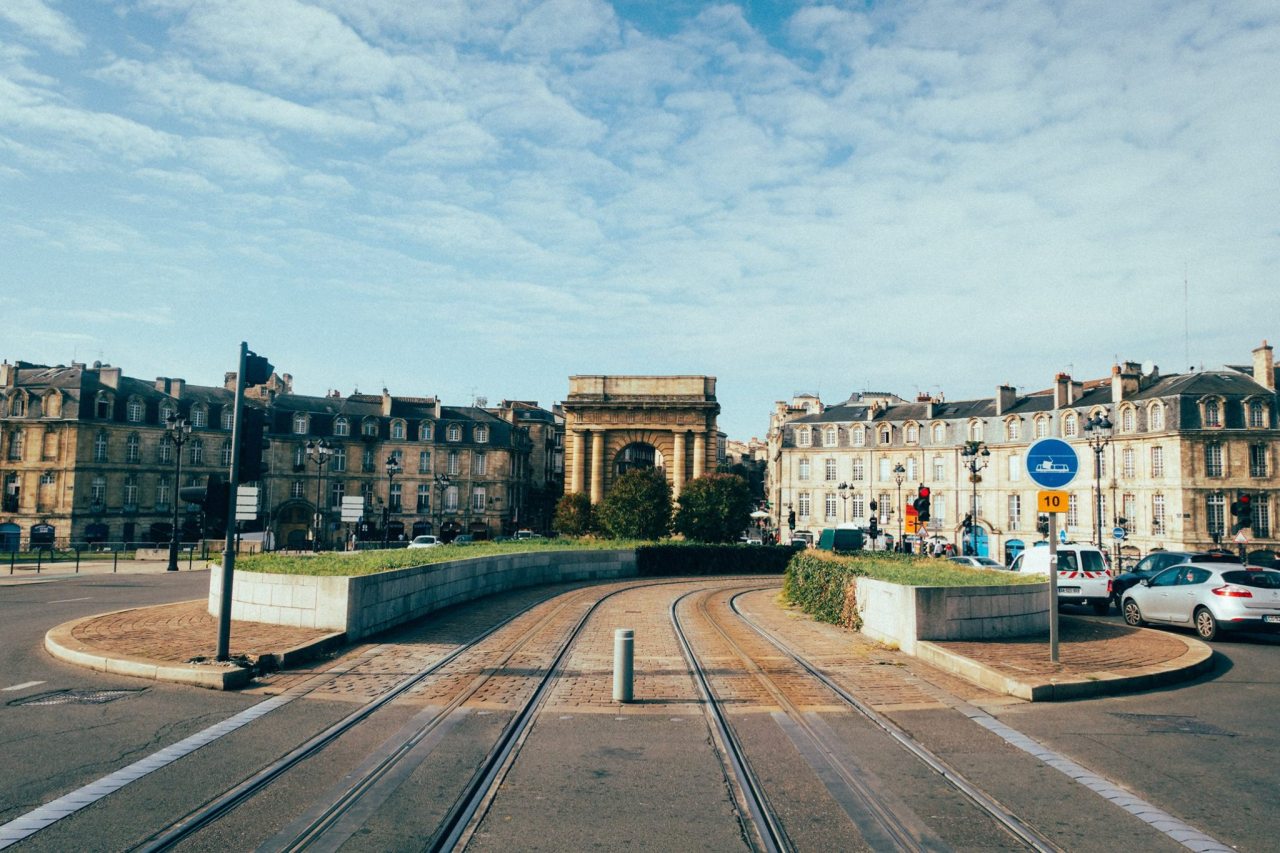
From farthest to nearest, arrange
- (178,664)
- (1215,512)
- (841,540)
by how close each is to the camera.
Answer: (1215,512), (841,540), (178,664)

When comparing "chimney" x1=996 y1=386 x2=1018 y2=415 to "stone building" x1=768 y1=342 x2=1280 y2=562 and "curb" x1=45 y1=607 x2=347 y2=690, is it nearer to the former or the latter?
"stone building" x1=768 y1=342 x2=1280 y2=562

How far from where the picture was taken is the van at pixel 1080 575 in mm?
A: 19828

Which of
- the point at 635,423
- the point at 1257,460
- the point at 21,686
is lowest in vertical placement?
the point at 21,686

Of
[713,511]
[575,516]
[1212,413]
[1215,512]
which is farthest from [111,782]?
[1212,413]

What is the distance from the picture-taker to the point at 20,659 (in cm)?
1095

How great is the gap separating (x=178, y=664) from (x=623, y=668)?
5.28 metres

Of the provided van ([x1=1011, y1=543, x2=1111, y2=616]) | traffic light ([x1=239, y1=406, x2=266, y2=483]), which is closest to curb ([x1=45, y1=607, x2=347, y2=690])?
traffic light ([x1=239, y1=406, x2=266, y2=483])

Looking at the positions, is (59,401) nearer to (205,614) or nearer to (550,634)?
Result: (205,614)

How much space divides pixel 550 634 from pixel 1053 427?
49468 millimetres

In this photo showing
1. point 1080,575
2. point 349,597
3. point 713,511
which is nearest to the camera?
point 349,597

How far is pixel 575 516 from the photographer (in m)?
44.6

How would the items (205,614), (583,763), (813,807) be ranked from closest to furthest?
(813,807) → (583,763) → (205,614)

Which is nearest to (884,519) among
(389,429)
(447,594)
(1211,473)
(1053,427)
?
(1053,427)

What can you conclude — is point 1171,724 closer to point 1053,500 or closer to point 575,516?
point 1053,500
